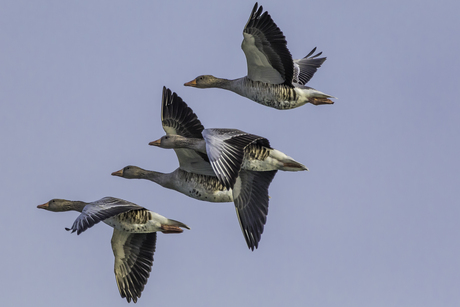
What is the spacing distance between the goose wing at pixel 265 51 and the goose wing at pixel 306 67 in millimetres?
2438

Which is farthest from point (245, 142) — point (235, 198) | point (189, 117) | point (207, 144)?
point (189, 117)

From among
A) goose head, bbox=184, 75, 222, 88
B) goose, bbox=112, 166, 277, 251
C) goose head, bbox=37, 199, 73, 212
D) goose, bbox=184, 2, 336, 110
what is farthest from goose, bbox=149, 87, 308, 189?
goose head, bbox=37, 199, 73, 212

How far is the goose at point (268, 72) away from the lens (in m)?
18.2

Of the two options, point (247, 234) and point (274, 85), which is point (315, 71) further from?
point (247, 234)

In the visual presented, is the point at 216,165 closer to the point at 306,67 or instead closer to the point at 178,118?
the point at 178,118

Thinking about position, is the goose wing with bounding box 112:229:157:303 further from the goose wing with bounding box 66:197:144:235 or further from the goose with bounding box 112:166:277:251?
the goose wing with bounding box 66:197:144:235

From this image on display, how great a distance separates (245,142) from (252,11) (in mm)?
3013

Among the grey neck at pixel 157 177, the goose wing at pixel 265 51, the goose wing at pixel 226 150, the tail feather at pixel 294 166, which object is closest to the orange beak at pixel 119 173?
the grey neck at pixel 157 177

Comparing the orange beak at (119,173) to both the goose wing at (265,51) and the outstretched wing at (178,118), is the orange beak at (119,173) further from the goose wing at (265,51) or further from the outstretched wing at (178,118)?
the goose wing at (265,51)

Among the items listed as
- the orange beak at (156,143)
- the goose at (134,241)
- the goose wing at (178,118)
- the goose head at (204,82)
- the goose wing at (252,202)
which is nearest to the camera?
the goose wing at (252,202)

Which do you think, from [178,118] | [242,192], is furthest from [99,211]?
[178,118]

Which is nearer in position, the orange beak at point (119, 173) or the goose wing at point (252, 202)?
the goose wing at point (252, 202)

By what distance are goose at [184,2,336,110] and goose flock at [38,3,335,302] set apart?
0.9 inches

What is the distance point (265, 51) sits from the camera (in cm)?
1864
